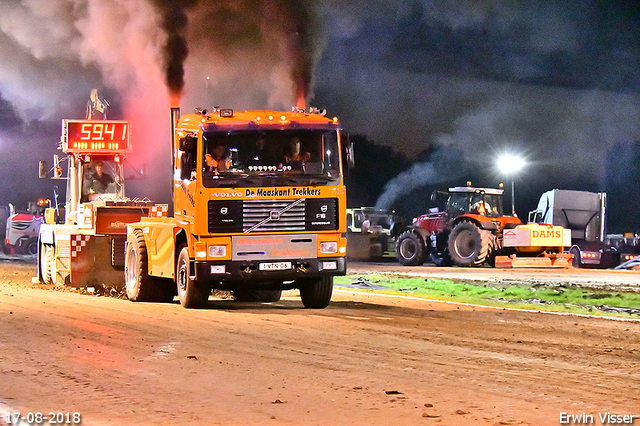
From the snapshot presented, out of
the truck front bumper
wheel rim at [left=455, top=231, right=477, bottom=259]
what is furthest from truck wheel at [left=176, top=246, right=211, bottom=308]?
wheel rim at [left=455, top=231, right=477, bottom=259]

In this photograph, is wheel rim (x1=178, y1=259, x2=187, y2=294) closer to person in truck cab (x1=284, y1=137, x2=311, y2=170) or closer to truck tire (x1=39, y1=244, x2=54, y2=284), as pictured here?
person in truck cab (x1=284, y1=137, x2=311, y2=170)

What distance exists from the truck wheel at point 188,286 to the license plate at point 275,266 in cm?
130

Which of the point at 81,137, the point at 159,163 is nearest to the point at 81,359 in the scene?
the point at 81,137

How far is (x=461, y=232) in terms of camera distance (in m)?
30.3

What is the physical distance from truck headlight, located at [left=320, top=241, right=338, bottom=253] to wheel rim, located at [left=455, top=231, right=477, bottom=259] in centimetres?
1605

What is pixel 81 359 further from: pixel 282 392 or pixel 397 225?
pixel 397 225

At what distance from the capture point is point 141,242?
17516 millimetres

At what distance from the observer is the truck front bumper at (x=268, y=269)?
46.7 feet

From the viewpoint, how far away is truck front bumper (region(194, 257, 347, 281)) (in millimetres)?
14242

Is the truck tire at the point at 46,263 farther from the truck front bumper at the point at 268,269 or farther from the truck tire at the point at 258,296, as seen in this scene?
the truck front bumper at the point at 268,269

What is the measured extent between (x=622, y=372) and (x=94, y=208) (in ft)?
47.0

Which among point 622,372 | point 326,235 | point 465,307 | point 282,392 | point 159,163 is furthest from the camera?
point 159,163

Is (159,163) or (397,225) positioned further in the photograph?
(397,225)

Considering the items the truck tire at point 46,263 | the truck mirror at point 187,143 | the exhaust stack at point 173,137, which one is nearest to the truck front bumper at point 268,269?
the truck mirror at point 187,143
